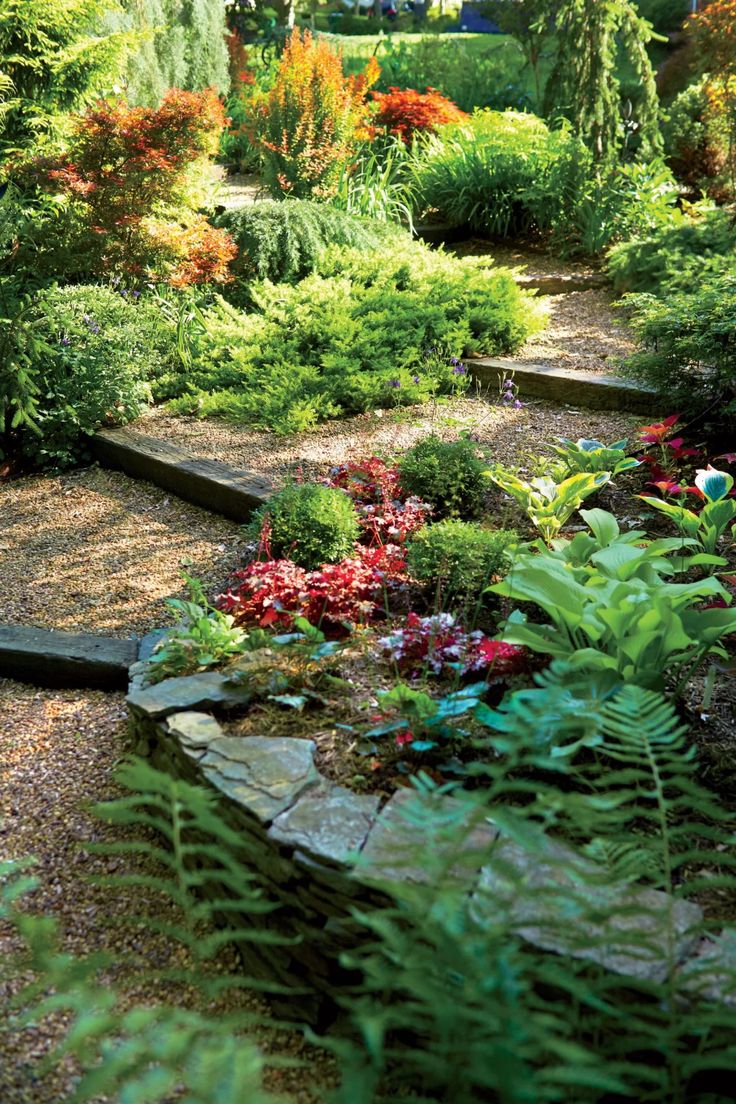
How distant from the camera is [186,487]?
178 inches

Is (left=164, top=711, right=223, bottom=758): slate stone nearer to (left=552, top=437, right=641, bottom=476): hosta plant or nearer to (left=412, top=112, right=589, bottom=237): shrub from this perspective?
(left=552, top=437, right=641, bottom=476): hosta plant

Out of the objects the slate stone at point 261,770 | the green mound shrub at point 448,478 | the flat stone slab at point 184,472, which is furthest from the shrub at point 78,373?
the slate stone at point 261,770

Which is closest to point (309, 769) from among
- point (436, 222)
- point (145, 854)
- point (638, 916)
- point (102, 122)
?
point (145, 854)

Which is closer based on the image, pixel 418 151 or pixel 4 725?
pixel 4 725

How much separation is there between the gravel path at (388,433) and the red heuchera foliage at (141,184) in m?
1.63

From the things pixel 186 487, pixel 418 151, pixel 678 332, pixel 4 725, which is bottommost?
pixel 4 725

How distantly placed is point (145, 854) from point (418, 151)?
Result: 27.0 ft

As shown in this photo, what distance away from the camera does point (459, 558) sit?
120 inches

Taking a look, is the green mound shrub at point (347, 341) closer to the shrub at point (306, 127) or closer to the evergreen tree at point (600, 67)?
the shrub at point (306, 127)

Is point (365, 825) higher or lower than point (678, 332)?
lower

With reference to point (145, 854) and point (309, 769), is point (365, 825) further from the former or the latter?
point (145, 854)

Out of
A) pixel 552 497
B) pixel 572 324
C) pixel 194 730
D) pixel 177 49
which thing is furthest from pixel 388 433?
pixel 177 49

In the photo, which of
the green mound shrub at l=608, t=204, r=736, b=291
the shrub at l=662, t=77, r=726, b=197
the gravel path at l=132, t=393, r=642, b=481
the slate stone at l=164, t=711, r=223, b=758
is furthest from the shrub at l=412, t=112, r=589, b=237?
the slate stone at l=164, t=711, r=223, b=758

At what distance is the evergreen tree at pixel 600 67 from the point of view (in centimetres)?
759
